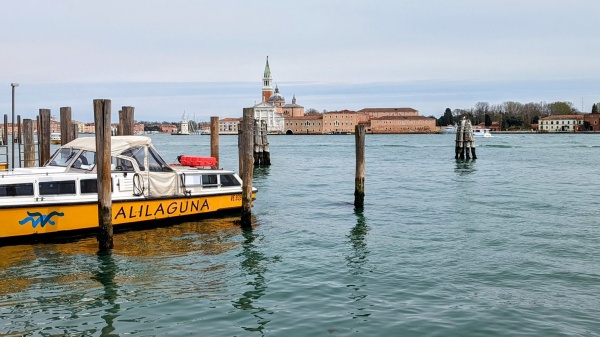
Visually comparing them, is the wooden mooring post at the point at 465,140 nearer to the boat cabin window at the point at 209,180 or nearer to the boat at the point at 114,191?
the boat at the point at 114,191

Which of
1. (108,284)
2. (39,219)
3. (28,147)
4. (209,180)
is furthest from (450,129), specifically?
(108,284)

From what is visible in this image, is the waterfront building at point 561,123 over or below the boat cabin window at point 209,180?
over

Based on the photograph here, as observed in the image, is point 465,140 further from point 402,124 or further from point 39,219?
point 402,124

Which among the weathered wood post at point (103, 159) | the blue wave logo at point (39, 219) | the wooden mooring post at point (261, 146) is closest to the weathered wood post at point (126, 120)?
the blue wave logo at point (39, 219)

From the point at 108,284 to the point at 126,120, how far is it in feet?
33.4

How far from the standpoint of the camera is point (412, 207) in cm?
2247

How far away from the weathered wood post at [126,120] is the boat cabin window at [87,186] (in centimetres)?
566

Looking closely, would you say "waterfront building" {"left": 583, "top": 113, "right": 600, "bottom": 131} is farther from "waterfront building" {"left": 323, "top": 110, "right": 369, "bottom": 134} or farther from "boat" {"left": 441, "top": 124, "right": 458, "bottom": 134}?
"waterfront building" {"left": 323, "top": 110, "right": 369, "bottom": 134}

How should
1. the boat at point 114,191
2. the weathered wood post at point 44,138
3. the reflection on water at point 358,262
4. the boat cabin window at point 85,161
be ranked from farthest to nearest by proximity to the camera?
the weathered wood post at point 44,138 → the boat cabin window at point 85,161 → the boat at point 114,191 → the reflection on water at point 358,262

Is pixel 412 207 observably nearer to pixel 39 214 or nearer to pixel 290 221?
pixel 290 221

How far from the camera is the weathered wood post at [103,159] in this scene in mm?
13484

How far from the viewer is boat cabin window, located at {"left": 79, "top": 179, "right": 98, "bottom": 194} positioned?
15109 mm

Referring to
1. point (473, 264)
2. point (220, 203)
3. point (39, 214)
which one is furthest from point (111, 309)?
point (220, 203)

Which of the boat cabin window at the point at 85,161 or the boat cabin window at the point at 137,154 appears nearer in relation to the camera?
the boat cabin window at the point at 85,161
